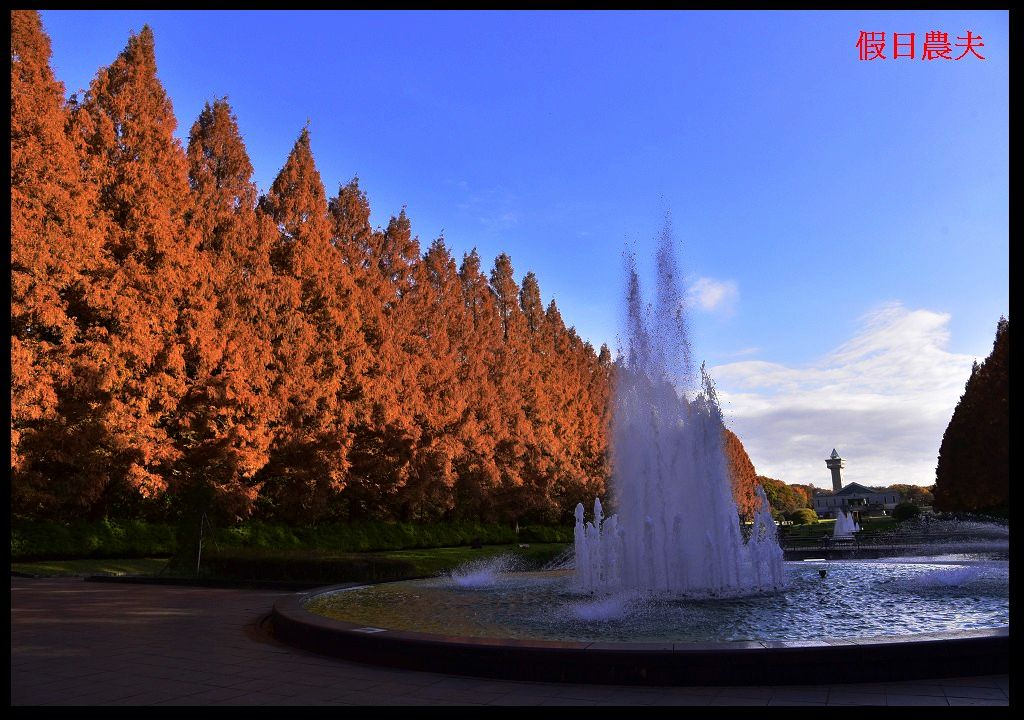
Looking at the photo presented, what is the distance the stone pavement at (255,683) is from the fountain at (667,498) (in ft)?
19.5

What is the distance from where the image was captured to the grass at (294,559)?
1617 cm

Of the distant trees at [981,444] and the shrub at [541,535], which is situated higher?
the distant trees at [981,444]

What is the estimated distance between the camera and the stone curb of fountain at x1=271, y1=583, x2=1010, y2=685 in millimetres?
6035

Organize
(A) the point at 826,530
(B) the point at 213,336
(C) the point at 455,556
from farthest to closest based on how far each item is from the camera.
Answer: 1. (A) the point at 826,530
2. (C) the point at 455,556
3. (B) the point at 213,336

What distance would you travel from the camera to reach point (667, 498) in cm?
1399

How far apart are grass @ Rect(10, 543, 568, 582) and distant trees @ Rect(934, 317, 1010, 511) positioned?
30.8 metres

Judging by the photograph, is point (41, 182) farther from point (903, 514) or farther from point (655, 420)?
point (903, 514)

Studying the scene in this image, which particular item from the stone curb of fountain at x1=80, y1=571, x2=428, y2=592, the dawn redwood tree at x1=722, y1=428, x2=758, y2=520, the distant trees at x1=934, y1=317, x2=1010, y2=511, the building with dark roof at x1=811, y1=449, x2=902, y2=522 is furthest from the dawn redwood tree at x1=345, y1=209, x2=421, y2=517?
the building with dark roof at x1=811, y1=449, x2=902, y2=522

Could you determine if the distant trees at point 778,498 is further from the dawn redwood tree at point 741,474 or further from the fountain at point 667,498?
the fountain at point 667,498

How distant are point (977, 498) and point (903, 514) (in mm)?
15697

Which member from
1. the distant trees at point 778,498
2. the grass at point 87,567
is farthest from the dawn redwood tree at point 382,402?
the distant trees at point 778,498

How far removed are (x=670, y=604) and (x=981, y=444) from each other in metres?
40.1

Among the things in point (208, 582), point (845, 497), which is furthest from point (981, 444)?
point (845, 497)

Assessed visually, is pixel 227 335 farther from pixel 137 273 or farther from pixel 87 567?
pixel 87 567
